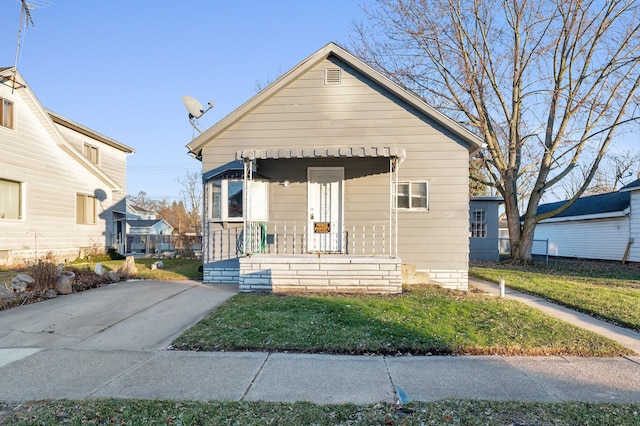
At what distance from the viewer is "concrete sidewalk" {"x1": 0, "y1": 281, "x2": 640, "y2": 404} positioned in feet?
12.5

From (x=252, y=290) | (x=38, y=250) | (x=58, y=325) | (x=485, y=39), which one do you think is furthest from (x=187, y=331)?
(x=485, y=39)

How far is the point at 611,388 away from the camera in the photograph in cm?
397

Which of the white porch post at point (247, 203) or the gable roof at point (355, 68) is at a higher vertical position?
the gable roof at point (355, 68)

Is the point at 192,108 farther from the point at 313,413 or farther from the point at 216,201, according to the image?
the point at 313,413

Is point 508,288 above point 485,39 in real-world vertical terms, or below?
below

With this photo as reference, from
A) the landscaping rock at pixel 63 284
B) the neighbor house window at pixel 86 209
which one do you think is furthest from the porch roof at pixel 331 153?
the neighbor house window at pixel 86 209

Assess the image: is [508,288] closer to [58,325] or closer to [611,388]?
[611,388]

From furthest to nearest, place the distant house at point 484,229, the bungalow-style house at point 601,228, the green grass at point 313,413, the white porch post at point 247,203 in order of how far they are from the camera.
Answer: the distant house at point 484,229
the bungalow-style house at point 601,228
the white porch post at point 247,203
the green grass at point 313,413

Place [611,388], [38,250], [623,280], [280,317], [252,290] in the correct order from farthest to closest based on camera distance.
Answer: [38,250], [623,280], [252,290], [280,317], [611,388]

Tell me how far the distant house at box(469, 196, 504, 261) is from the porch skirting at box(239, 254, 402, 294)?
46.0 ft

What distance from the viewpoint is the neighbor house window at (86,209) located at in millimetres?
17594

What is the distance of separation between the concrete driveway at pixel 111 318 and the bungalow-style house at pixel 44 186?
782 centimetres

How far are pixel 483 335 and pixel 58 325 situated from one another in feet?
21.5

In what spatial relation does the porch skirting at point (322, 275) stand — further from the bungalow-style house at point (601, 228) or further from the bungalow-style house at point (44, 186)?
the bungalow-style house at point (601, 228)
